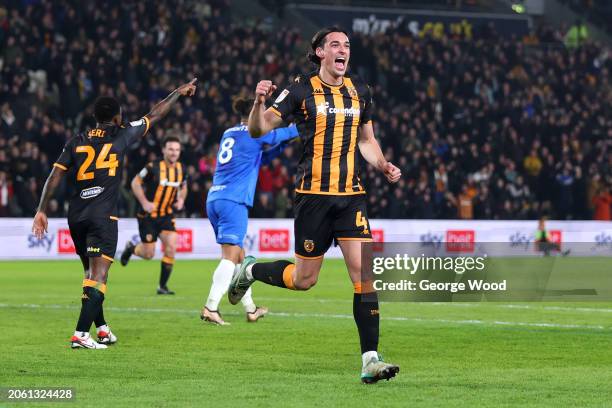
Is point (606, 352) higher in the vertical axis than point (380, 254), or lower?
lower

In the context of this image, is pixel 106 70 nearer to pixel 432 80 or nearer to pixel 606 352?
pixel 432 80

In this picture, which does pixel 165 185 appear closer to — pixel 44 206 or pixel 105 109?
pixel 105 109

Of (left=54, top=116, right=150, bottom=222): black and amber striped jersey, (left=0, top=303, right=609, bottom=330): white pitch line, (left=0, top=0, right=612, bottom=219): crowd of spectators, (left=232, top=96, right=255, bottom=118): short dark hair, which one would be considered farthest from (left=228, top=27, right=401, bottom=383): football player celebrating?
(left=0, top=0, right=612, bottom=219): crowd of spectators

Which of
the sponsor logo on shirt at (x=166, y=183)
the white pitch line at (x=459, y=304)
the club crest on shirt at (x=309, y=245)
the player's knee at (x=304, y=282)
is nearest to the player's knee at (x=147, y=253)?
the sponsor logo on shirt at (x=166, y=183)

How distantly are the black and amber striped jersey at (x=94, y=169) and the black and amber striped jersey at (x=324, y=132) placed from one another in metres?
2.64

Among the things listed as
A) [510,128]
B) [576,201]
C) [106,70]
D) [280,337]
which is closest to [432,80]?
[510,128]

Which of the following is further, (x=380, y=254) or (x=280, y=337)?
(x=280, y=337)

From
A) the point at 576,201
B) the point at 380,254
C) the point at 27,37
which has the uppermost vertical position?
the point at 27,37

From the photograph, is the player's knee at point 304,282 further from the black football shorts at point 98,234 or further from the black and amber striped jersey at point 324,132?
the black football shorts at point 98,234

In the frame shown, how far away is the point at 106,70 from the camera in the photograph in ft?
95.6

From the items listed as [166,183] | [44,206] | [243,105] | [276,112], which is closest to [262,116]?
[276,112]

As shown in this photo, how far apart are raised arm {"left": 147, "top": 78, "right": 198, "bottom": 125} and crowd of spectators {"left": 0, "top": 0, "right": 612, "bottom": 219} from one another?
49.9 ft

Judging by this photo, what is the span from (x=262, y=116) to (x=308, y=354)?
8.20 ft

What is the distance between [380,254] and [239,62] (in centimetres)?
2390
